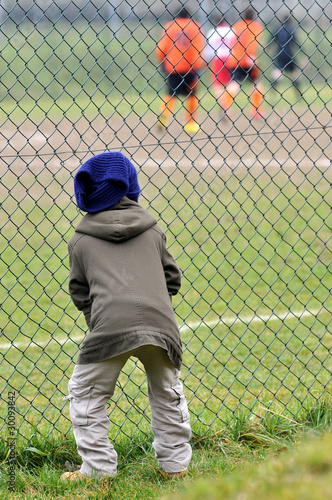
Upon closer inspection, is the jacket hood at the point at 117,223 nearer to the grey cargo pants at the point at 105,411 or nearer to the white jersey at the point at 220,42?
the grey cargo pants at the point at 105,411

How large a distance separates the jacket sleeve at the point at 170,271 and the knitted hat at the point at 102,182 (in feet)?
0.98

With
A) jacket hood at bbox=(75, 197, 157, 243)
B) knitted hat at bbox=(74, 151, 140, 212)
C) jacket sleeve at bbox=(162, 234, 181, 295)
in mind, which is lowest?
jacket sleeve at bbox=(162, 234, 181, 295)

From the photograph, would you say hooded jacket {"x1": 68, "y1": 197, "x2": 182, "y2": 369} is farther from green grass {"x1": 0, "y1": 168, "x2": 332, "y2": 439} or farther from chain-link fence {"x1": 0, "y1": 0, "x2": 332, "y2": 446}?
chain-link fence {"x1": 0, "y1": 0, "x2": 332, "y2": 446}

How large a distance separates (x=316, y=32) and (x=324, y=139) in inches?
436

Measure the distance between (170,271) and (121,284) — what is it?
11.8 inches

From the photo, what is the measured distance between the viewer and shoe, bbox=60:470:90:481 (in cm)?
297

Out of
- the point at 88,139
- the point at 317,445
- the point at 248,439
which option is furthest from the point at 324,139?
the point at 317,445

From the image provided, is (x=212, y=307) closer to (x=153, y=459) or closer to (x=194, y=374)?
(x=194, y=374)

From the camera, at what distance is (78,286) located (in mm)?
2900

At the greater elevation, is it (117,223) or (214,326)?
(117,223)

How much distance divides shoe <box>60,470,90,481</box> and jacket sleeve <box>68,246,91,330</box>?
0.69 metres

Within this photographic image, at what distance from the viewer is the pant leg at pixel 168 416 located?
2.96 metres

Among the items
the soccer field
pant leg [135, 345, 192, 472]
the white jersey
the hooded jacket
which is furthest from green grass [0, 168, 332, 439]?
the white jersey

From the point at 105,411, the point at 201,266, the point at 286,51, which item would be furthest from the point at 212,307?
the point at 286,51
